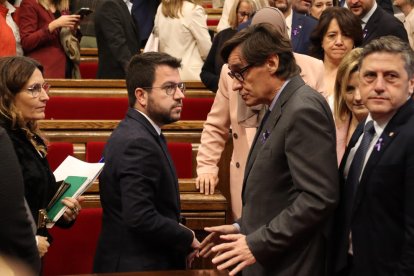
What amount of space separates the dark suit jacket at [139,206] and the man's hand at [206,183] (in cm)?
42

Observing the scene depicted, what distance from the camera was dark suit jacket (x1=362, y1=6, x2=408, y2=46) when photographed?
3453 millimetres

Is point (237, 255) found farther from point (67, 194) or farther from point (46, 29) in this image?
point (46, 29)

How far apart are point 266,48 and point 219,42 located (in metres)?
1.83

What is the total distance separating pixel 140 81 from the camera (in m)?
2.28

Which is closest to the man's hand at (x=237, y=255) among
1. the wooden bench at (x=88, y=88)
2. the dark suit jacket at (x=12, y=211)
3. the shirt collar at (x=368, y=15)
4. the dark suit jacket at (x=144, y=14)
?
the dark suit jacket at (x=12, y=211)

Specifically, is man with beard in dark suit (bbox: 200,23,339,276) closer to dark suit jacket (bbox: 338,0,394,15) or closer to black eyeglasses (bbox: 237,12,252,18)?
black eyeglasses (bbox: 237,12,252,18)

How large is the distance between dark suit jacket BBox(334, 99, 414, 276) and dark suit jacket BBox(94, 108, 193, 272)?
554 mm

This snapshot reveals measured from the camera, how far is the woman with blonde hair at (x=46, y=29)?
4.12 metres

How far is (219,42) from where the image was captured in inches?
145

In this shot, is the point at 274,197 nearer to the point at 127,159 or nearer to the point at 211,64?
the point at 127,159

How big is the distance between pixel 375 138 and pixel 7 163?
2.56ft

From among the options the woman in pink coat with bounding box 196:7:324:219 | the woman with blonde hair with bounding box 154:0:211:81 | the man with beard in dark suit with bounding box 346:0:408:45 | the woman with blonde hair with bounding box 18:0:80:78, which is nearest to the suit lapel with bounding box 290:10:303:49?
the man with beard in dark suit with bounding box 346:0:408:45

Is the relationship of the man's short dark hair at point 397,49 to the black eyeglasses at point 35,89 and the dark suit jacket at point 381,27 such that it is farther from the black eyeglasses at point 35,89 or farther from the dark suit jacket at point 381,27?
the dark suit jacket at point 381,27

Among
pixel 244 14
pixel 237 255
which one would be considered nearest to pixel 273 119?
pixel 237 255
